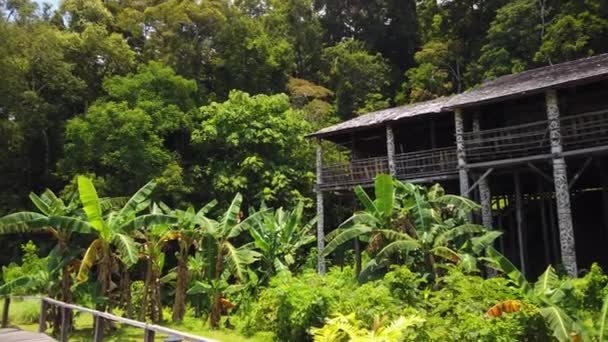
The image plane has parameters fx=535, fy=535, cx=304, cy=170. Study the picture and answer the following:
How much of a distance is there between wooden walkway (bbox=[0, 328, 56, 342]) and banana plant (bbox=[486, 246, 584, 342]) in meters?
8.28

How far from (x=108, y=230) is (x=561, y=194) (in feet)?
38.2

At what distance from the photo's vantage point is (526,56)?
30984 mm

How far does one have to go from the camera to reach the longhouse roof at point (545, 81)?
45.9 feet

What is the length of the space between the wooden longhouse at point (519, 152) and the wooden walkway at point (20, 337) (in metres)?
11.2

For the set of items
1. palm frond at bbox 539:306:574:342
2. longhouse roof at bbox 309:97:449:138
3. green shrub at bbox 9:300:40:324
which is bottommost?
green shrub at bbox 9:300:40:324

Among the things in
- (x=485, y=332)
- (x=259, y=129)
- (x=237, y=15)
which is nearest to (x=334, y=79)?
(x=237, y=15)

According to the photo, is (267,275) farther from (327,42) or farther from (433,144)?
(327,42)

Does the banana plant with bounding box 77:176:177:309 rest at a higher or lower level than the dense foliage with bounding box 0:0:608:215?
lower

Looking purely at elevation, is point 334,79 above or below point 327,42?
below

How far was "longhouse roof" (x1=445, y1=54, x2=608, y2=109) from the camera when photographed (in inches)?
551

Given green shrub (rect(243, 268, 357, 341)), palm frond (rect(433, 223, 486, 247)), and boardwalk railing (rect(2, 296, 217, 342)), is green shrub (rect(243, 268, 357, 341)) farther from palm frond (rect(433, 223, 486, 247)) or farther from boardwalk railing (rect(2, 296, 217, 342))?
boardwalk railing (rect(2, 296, 217, 342))

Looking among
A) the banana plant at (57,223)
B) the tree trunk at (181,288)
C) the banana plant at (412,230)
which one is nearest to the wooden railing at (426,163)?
the banana plant at (412,230)

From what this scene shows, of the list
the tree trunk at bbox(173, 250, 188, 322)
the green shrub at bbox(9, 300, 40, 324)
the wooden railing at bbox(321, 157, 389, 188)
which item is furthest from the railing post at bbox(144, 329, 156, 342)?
the wooden railing at bbox(321, 157, 389, 188)

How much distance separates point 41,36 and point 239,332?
794 inches
